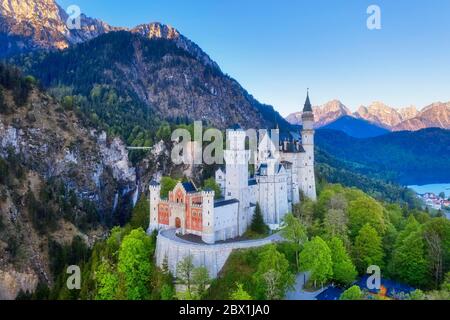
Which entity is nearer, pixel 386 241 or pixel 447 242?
pixel 447 242

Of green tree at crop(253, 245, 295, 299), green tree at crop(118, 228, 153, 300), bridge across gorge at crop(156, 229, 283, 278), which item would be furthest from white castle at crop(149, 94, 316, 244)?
green tree at crop(253, 245, 295, 299)

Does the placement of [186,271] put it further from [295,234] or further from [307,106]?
[307,106]

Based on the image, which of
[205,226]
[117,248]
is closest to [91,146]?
[117,248]

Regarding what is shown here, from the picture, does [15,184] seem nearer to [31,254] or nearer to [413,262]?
[31,254]

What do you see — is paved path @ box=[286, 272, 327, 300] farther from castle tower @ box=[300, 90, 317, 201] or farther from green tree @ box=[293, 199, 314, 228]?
castle tower @ box=[300, 90, 317, 201]
